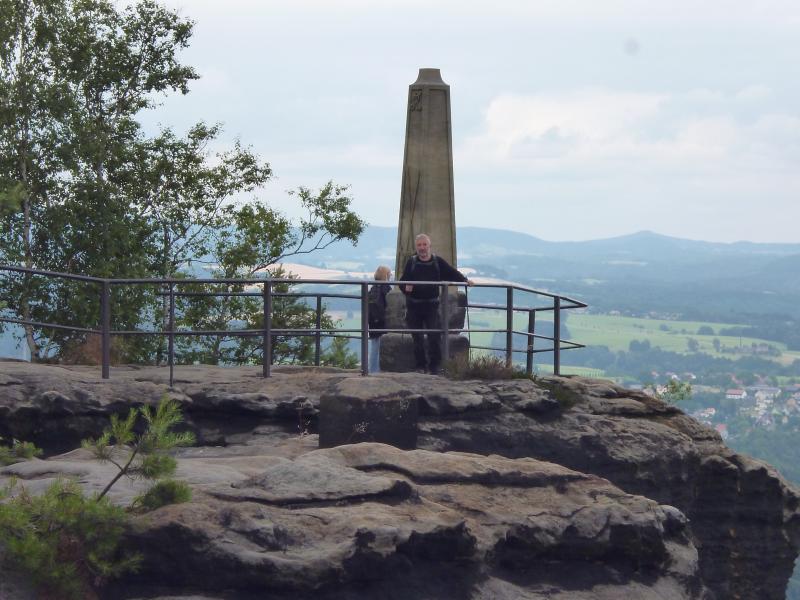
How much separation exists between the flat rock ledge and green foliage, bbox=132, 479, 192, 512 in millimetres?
122

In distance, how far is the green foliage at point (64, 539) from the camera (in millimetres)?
8594

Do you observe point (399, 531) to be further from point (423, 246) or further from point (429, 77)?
point (429, 77)

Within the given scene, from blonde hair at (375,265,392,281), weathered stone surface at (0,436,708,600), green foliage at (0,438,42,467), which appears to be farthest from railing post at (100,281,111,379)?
blonde hair at (375,265,392,281)

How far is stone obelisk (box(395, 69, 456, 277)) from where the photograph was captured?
1756 centimetres

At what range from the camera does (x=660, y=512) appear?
12.0 metres

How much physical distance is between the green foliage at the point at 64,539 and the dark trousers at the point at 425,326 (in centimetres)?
697

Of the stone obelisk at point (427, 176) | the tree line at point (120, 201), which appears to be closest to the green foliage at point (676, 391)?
the tree line at point (120, 201)

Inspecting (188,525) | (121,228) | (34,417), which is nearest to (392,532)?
(188,525)

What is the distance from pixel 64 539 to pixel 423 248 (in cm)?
708

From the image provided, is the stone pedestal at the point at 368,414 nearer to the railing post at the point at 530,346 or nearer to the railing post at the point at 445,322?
the railing post at the point at 445,322

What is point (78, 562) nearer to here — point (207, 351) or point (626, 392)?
point (626, 392)

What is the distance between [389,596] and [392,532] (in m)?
0.47

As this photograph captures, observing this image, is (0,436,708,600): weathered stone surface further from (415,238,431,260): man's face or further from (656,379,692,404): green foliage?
(656,379,692,404): green foliage

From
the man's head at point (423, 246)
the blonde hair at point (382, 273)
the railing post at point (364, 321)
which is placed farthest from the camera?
the blonde hair at point (382, 273)
